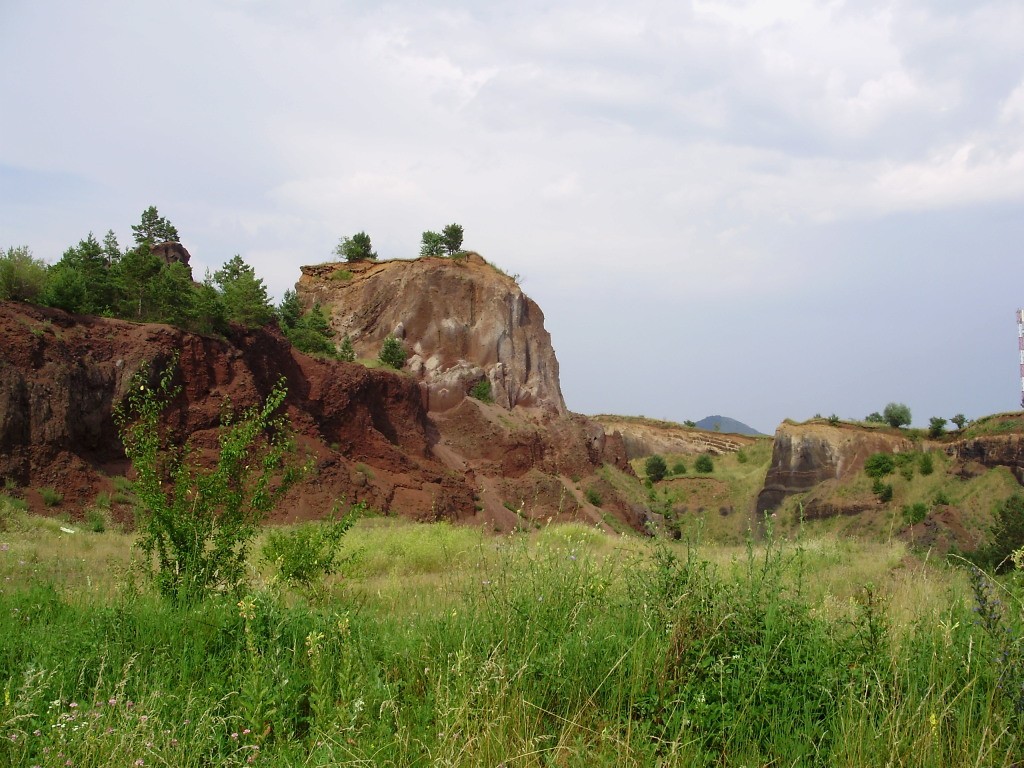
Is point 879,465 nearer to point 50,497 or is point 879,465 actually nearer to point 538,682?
point 50,497

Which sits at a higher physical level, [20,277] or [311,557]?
[20,277]

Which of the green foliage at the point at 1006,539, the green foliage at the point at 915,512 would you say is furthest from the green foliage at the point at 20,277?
the green foliage at the point at 915,512

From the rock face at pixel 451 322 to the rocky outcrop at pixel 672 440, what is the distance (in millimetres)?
34143

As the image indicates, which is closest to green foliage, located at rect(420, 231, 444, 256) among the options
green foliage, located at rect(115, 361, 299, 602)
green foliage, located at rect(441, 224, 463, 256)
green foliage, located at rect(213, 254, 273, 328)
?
green foliage, located at rect(441, 224, 463, 256)

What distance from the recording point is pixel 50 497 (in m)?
19.8

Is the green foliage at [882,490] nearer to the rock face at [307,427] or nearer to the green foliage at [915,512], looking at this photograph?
the green foliage at [915,512]

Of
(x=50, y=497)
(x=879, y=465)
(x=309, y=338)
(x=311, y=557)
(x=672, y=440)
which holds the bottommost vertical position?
(x=50, y=497)

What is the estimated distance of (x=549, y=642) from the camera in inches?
169

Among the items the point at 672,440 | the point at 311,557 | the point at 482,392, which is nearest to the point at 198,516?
the point at 311,557

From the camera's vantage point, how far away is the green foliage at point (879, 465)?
48.0 metres

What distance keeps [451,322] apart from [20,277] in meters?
23.4

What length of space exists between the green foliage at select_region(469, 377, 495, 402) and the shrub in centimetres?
2213

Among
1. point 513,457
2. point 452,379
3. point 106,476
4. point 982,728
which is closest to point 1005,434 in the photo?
point 513,457

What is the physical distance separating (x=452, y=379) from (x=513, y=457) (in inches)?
234
